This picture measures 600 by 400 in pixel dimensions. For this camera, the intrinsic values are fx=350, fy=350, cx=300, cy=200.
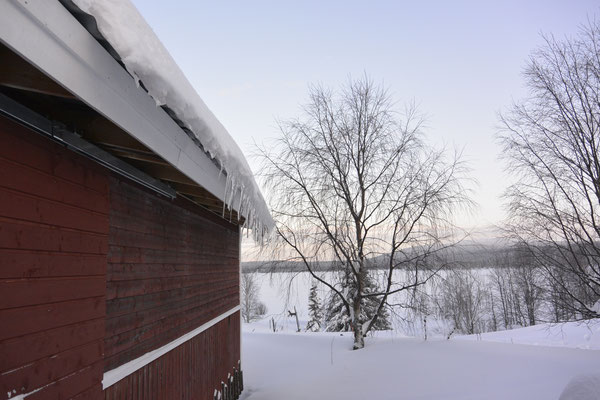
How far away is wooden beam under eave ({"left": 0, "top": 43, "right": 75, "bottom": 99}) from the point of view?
1087 mm

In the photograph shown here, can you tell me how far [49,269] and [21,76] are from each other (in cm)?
96

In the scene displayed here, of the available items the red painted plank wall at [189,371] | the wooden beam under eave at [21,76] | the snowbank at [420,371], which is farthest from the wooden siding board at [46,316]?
the snowbank at [420,371]

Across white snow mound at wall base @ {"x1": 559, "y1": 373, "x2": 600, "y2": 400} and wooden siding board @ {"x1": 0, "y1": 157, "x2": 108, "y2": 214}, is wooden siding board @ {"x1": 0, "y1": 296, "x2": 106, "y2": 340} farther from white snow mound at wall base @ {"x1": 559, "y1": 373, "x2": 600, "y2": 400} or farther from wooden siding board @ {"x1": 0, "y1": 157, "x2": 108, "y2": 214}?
white snow mound at wall base @ {"x1": 559, "y1": 373, "x2": 600, "y2": 400}

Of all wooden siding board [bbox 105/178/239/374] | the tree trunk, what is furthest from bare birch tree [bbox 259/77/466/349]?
wooden siding board [bbox 105/178/239/374]

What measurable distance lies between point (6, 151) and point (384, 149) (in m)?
9.69

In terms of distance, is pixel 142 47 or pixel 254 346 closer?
pixel 142 47

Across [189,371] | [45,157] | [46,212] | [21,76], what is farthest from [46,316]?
[189,371]

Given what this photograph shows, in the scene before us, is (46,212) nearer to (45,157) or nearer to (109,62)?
(45,157)

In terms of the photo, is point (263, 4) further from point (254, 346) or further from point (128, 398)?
point (254, 346)

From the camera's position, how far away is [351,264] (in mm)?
9719

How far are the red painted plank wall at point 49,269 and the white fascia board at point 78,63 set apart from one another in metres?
0.55

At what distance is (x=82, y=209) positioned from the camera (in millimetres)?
2020

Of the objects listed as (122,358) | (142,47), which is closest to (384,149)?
(122,358)

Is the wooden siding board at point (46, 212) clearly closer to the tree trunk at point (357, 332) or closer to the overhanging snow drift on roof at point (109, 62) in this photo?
the overhanging snow drift on roof at point (109, 62)
